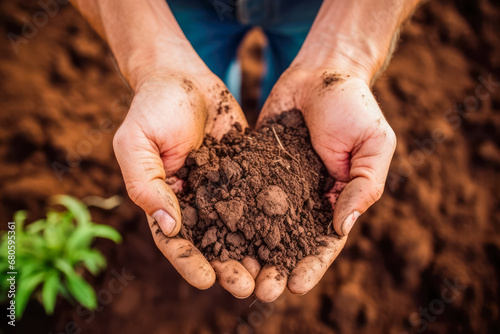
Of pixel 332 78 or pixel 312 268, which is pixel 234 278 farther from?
pixel 332 78

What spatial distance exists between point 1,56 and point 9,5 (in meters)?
0.53

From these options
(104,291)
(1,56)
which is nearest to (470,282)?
(104,291)

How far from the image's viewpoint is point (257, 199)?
4.05 ft

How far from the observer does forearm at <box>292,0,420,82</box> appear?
1.61 metres

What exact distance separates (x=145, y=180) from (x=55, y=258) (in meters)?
1.53

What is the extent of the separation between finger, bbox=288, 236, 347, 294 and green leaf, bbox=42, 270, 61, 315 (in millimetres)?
1622

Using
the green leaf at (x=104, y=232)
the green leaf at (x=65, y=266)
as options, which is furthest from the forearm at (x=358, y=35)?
the green leaf at (x=65, y=266)

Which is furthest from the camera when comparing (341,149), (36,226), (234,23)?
(36,226)

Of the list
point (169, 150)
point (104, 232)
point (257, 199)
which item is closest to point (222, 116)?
point (169, 150)

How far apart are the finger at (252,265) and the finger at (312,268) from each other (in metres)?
0.13

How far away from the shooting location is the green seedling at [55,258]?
2018 mm

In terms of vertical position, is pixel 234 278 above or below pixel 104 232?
above

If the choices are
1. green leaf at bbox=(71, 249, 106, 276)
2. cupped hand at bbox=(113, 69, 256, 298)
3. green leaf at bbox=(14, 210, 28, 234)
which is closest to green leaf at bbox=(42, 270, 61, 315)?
green leaf at bbox=(71, 249, 106, 276)

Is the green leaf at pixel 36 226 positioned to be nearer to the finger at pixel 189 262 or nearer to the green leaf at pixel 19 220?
the green leaf at pixel 19 220
